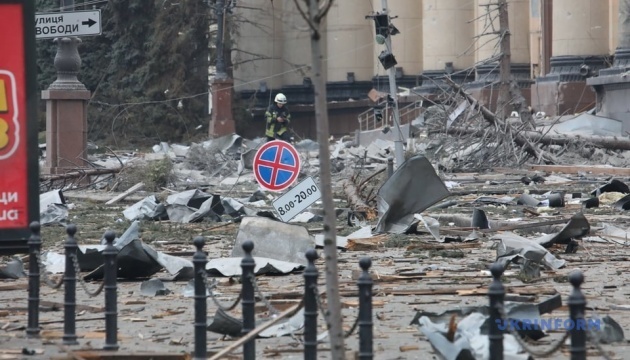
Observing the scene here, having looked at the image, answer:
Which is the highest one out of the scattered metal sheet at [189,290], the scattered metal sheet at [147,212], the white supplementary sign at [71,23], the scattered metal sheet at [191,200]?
the white supplementary sign at [71,23]

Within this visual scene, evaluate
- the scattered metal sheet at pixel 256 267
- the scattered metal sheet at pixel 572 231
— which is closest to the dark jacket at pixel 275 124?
the scattered metal sheet at pixel 572 231

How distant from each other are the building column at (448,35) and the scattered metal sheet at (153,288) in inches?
1589

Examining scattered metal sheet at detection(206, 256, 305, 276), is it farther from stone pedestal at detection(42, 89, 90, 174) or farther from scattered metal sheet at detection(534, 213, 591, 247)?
stone pedestal at detection(42, 89, 90, 174)

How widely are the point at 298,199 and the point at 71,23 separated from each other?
4224mm

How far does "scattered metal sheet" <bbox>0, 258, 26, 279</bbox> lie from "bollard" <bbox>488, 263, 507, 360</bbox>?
7612 mm

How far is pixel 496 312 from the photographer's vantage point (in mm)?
7059

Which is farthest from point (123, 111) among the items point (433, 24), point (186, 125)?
point (433, 24)

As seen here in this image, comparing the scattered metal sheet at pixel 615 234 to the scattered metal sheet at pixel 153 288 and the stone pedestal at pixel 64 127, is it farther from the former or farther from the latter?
the stone pedestal at pixel 64 127

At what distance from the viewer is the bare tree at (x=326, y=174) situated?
24.3ft

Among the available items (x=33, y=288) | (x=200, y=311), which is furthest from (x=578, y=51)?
(x=200, y=311)

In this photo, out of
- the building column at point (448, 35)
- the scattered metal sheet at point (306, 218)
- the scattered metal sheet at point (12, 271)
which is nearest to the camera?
the scattered metal sheet at point (12, 271)

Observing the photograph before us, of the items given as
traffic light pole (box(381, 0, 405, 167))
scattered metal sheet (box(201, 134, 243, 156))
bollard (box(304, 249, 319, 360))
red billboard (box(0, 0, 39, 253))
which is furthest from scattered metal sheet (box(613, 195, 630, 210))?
scattered metal sheet (box(201, 134, 243, 156))

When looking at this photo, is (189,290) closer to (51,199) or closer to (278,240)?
(278,240)

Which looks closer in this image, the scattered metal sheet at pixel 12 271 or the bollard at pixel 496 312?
the bollard at pixel 496 312
